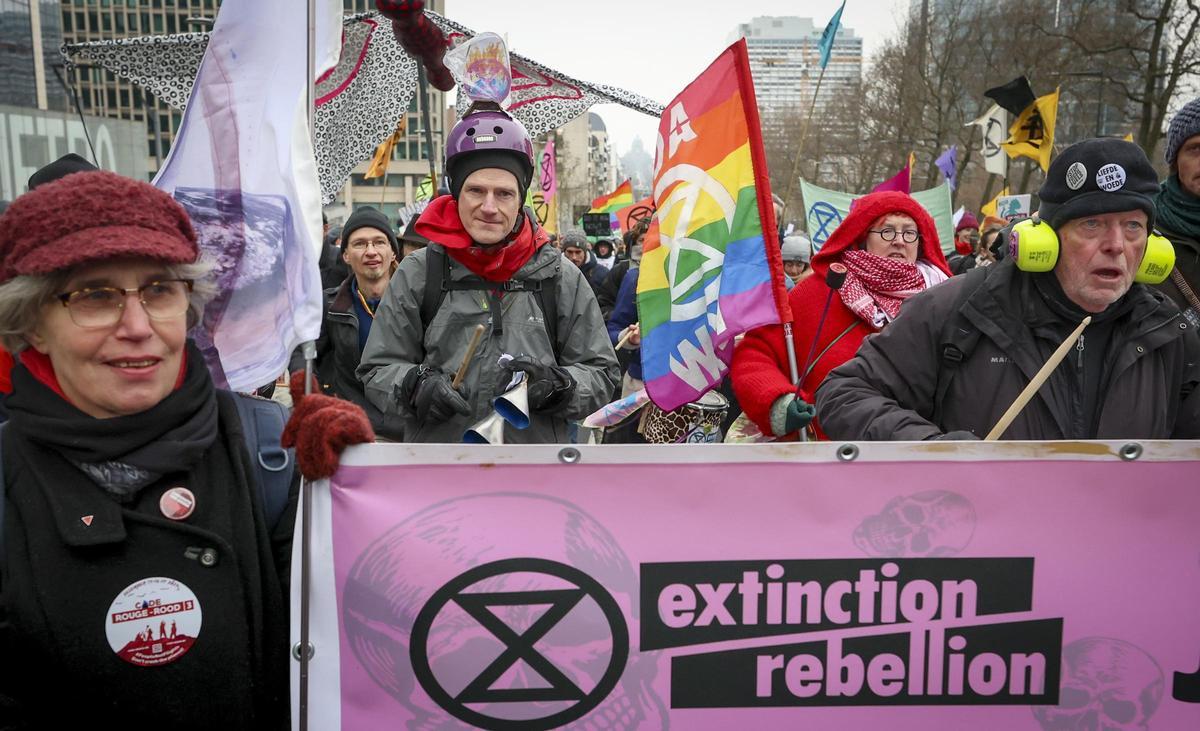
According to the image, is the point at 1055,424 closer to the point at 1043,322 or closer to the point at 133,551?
the point at 1043,322

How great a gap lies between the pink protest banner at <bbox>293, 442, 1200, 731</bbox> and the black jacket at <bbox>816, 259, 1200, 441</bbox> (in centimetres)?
50

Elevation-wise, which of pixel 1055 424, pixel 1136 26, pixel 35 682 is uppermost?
pixel 1136 26

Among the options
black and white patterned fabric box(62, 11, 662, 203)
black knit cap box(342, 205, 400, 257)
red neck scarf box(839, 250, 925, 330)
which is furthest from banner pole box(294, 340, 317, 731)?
black and white patterned fabric box(62, 11, 662, 203)

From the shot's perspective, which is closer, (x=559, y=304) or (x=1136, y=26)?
(x=559, y=304)

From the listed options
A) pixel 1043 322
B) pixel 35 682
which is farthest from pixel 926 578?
pixel 35 682

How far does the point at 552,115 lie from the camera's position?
20.5 feet

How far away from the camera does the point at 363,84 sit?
6.28m

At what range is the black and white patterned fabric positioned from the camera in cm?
600

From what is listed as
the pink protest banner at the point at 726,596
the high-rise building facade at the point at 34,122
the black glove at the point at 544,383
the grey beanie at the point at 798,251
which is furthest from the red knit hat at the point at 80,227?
the high-rise building facade at the point at 34,122

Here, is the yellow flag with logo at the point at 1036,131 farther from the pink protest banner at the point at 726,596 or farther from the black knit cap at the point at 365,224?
the pink protest banner at the point at 726,596

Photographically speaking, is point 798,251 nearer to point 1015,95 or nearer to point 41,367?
point 41,367

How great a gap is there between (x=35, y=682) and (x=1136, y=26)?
2650 cm

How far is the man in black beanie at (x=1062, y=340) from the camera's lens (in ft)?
8.59

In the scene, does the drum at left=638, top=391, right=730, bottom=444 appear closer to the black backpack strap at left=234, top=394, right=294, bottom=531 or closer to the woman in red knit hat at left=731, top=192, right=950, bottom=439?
Answer: the woman in red knit hat at left=731, top=192, right=950, bottom=439
